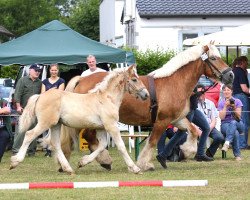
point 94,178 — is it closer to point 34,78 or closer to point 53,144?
point 53,144

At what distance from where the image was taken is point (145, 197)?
10906mm

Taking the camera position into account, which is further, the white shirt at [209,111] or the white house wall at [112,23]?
the white house wall at [112,23]

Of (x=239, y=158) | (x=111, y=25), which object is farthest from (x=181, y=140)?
(x=111, y=25)

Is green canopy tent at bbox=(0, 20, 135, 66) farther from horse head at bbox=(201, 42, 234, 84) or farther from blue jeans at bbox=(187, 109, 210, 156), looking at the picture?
horse head at bbox=(201, 42, 234, 84)

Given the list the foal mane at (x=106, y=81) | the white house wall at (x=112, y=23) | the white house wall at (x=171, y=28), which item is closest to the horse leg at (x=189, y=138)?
the foal mane at (x=106, y=81)

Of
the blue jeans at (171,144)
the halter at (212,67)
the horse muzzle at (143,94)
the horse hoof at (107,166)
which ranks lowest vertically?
the horse hoof at (107,166)

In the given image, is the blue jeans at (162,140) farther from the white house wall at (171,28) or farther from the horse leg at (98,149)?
the white house wall at (171,28)

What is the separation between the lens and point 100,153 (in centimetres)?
1442

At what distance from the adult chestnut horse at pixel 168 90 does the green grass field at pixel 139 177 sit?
51cm

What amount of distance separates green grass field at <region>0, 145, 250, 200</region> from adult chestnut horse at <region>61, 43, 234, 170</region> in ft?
1.67

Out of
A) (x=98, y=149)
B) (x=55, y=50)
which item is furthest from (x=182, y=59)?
(x=55, y=50)

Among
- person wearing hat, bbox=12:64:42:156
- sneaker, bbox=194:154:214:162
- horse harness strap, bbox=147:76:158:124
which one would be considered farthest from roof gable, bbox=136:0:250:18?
horse harness strap, bbox=147:76:158:124

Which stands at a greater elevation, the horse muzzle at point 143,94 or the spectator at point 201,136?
the horse muzzle at point 143,94

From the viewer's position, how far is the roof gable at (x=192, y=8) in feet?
129
